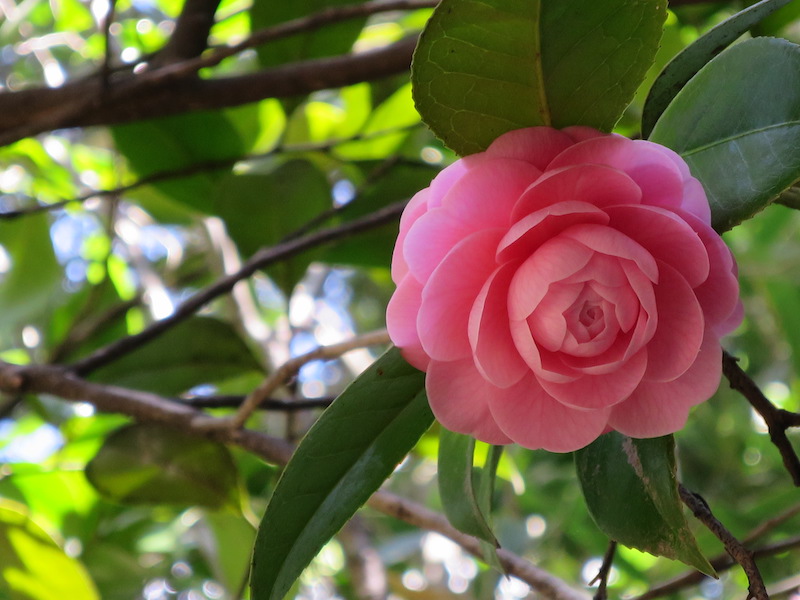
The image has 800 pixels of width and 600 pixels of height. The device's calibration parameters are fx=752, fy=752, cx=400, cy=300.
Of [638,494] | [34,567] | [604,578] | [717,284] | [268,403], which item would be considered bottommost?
[34,567]

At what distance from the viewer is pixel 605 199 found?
0.33 metres

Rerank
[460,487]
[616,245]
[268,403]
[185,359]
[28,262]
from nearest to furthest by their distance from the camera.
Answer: [616,245], [460,487], [268,403], [185,359], [28,262]

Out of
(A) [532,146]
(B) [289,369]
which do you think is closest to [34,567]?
(B) [289,369]

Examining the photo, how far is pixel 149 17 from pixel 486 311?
1398 mm

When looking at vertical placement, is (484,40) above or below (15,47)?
above

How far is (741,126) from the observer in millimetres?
353

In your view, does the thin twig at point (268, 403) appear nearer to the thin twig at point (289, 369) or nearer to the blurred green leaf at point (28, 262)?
the thin twig at point (289, 369)

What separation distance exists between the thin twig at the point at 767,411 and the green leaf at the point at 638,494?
0.17ft

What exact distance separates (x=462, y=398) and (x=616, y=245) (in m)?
0.10

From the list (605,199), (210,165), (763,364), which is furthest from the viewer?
(763,364)

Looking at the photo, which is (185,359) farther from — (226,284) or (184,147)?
(184,147)

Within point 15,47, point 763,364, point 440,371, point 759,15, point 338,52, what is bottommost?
point 763,364

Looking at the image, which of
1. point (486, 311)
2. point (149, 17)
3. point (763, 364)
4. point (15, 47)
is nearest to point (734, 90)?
point (486, 311)

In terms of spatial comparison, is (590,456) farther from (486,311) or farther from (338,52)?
(338,52)
